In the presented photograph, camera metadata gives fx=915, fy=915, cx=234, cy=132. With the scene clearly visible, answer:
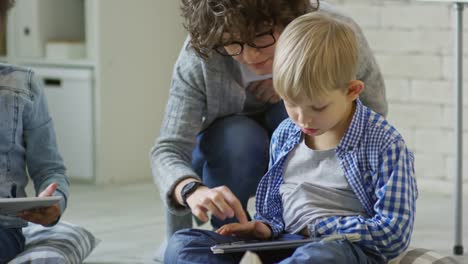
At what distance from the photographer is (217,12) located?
5.19 feet

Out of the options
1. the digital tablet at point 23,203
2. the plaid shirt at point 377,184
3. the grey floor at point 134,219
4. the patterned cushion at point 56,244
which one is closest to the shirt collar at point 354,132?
the plaid shirt at point 377,184

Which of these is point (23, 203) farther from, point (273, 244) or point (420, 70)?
point (420, 70)

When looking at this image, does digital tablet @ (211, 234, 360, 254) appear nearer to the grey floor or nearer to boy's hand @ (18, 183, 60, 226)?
boy's hand @ (18, 183, 60, 226)

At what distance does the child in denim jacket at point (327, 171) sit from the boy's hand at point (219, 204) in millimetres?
→ 66

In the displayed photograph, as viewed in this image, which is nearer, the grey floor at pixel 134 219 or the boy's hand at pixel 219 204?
the boy's hand at pixel 219 204

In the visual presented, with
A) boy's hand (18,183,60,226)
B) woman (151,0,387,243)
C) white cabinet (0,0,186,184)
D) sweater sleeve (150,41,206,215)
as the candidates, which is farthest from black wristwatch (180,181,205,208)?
white cabinet (0,0,186,184)

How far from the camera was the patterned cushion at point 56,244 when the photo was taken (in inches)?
67.1

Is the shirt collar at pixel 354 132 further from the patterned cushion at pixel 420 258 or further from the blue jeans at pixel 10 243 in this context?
the blue jeans at pixel 10 243

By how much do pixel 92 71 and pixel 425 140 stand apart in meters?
1.10

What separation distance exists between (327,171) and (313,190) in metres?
0.04

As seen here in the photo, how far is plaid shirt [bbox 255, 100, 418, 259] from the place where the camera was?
55.8 inches

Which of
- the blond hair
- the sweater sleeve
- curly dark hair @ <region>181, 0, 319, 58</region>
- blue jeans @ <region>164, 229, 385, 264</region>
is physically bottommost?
blue jeans @ <region>164, 229, 385, 264</region>

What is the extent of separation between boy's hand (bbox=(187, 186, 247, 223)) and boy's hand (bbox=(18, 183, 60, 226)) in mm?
269

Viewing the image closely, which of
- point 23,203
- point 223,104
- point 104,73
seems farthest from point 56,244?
point 104,73
